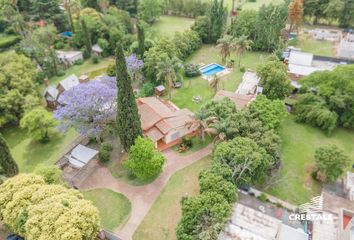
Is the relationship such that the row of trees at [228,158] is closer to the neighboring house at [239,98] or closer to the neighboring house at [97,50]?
the neighboring house at [239,98]

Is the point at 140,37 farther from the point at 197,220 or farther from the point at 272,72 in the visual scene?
the point at 197,220

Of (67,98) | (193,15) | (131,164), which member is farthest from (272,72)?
(193,15)

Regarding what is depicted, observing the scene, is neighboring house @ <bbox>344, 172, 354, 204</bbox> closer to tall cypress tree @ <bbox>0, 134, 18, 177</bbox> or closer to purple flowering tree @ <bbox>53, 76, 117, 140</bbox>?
purple flowering tree @ <bbox>53, 76, 117, 140</bbox>

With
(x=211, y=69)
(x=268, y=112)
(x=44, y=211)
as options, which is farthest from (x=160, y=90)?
(x=44, y=211)

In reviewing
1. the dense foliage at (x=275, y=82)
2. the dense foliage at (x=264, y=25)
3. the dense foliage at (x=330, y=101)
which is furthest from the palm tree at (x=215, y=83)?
the dense foliage at (x=264, y=25)

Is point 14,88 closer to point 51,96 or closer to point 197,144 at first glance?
point 51,96
